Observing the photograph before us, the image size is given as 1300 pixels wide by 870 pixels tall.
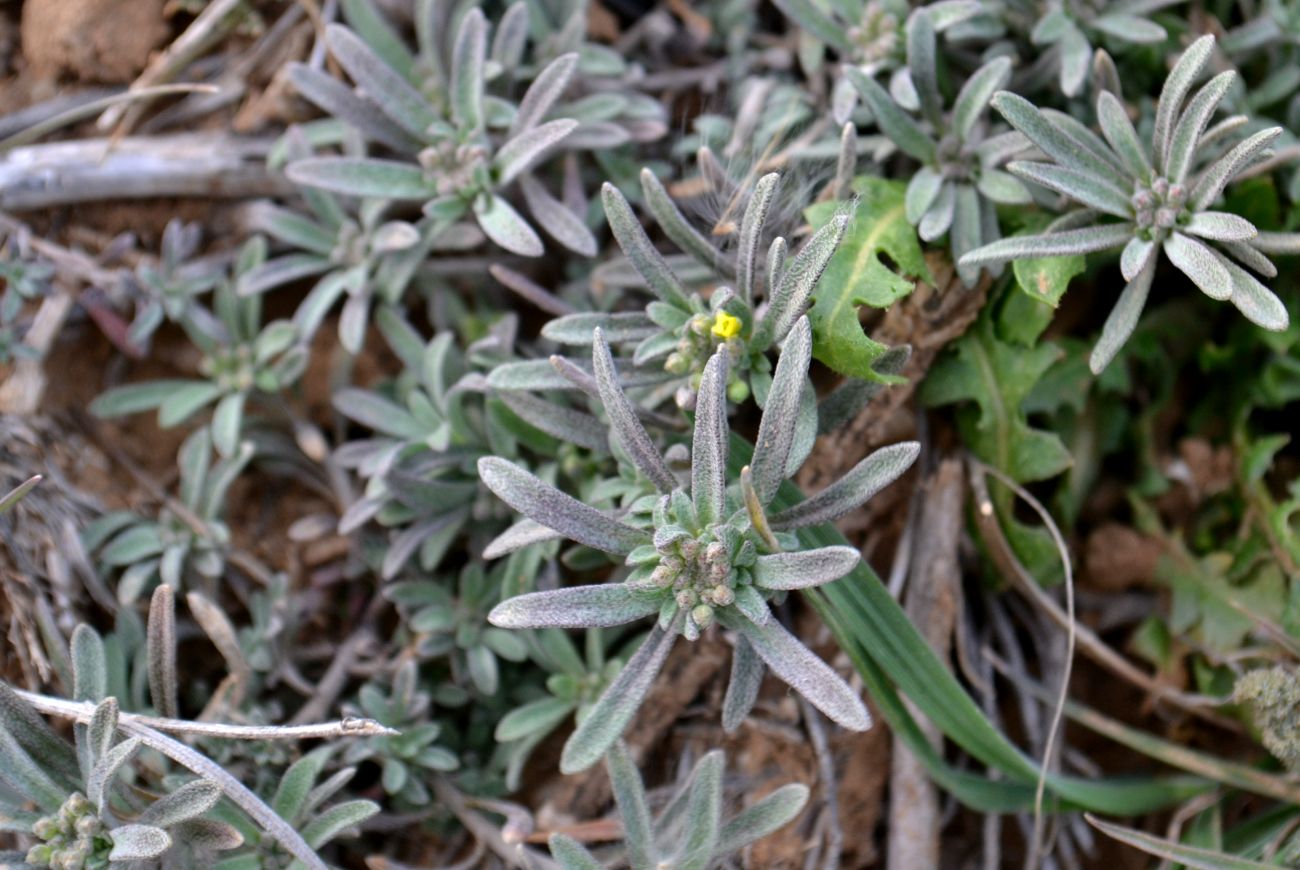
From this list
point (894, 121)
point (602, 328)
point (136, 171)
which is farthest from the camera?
point (136, 171)

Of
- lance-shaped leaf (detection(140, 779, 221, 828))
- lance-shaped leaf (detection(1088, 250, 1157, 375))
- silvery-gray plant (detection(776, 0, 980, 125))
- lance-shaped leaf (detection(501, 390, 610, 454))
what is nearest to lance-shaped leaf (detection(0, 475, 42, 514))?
lance-shaped leaf (detection(140, 779, 221, 828))

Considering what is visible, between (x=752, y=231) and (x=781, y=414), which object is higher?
(x=752, y=231)

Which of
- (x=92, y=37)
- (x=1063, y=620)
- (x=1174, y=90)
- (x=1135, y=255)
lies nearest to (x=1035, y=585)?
(x=1063, y=620)

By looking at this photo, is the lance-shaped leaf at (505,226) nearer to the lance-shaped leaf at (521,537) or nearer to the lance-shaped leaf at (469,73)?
the lance-shaped leaf at (469,73)

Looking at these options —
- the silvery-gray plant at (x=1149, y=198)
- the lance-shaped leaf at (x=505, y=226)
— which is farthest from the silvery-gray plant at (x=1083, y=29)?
the lance-shaped leaf at (x=505, y=226)

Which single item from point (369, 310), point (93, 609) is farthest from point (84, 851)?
point (369, 310)

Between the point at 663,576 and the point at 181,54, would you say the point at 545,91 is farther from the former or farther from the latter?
the point at 663,576
